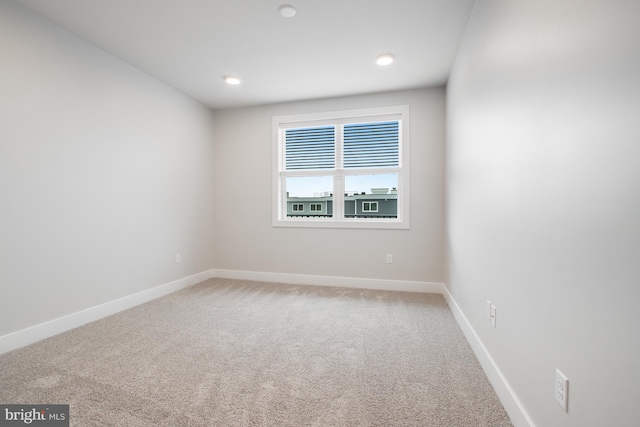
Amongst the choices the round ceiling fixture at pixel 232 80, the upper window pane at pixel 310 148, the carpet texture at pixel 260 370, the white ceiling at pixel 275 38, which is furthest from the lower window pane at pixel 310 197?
the carpet texture at pixel 260 370

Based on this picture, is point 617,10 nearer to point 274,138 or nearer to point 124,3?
point 124,3

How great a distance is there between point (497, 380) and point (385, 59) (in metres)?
2.71

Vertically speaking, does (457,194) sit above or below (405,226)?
above

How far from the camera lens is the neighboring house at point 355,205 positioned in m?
3.69

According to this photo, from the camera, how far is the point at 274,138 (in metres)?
3.96

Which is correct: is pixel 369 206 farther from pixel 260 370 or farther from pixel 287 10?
pixel 260 370

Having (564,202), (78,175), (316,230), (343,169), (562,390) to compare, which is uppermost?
(343,169)

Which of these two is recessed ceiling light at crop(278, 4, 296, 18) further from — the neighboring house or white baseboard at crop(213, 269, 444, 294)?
white baseboard at crop(213, 269, 444, 294)

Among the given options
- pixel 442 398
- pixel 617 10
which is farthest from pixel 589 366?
pixel 617 10

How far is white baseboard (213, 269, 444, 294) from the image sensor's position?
3488mm

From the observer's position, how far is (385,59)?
2766 mm

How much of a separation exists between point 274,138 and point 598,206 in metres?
3.60

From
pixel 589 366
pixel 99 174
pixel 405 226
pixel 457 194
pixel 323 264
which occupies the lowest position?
pixel 323 264

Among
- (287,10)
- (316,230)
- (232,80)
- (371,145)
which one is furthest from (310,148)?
(287,10)
